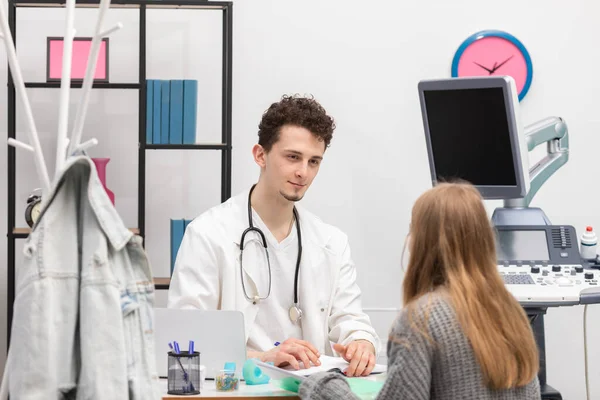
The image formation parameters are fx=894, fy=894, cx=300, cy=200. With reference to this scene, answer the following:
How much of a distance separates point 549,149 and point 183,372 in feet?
7.18

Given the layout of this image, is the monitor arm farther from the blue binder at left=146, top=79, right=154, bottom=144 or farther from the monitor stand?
the blue binder at left=146, top=79, right=154, bottom=144

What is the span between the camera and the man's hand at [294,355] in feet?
7.41

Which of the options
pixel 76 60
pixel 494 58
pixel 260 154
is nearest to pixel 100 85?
pixel 76 60

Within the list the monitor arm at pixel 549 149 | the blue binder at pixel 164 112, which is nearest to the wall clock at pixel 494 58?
the monitor arm at pixel 549 149

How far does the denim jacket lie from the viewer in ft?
5.00

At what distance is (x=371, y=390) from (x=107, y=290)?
80cm

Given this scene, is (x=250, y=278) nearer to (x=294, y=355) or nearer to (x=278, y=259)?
(x=278, y=259)

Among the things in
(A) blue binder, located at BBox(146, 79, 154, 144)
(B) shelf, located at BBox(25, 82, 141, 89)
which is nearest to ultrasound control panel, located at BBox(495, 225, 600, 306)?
(A) blue binder, located at BBox(146, 79, 154, 144)

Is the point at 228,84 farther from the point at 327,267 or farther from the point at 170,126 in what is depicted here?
the point at 327,267

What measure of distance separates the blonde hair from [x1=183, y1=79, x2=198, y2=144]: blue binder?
225 centimetres

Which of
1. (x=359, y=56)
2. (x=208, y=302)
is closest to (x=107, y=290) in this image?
(x=208, y=302)

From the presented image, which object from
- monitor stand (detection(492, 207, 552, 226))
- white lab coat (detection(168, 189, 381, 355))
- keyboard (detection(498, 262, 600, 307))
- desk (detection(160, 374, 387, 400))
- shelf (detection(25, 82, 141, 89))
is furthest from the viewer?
shelf (detection(25, 82, 141, 89))

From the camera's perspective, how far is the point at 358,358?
2328 mm

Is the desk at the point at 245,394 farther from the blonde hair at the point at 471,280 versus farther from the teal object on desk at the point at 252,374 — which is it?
the blonde hair at the point at 471,280
